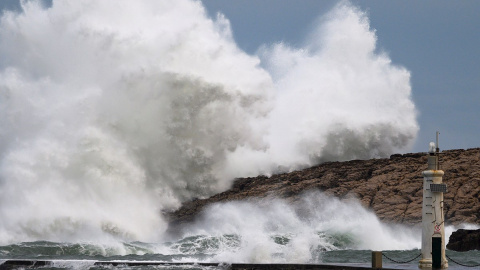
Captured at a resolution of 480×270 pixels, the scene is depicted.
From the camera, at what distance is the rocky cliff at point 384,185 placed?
1620 inches

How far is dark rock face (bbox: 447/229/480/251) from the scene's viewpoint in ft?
98.8

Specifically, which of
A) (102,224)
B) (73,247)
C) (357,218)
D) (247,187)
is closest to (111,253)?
(73,247)

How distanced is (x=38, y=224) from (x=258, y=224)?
1253cm

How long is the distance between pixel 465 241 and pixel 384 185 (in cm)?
1550

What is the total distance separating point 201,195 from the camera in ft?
168

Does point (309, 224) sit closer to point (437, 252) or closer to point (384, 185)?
point (384, 185)

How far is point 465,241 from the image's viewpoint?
99.7ft

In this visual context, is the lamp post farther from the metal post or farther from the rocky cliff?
the rocky cliff

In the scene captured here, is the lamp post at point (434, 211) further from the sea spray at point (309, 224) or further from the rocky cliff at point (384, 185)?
the rocky cliff at point (384, 185)

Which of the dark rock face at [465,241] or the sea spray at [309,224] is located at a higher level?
the sea spray at [309,224]

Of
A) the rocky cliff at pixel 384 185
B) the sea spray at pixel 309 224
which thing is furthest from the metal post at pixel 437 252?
the rocky cliff at pixel 384 185

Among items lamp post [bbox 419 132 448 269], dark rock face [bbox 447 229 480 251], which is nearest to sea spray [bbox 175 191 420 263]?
dark rock face [bbox 447 229 480 251]

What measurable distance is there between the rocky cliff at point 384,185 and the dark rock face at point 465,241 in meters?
8.12

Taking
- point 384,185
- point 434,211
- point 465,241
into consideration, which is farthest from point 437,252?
point 384,185
